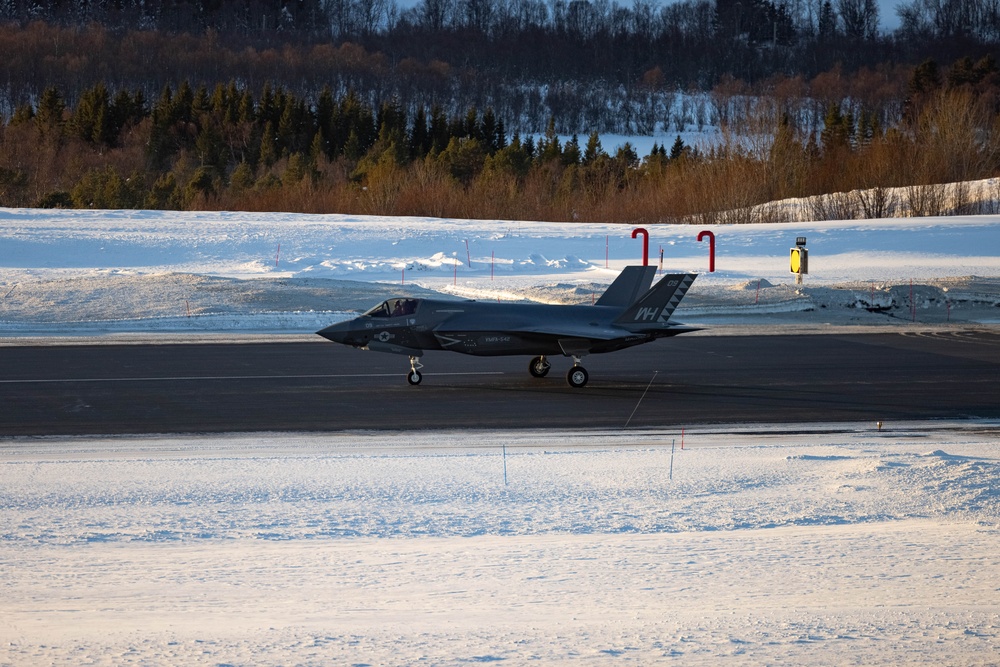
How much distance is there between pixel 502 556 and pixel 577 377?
32.0 ft

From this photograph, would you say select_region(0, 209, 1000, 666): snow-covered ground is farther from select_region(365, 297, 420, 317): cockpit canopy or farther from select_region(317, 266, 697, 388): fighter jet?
select_region(365, 297, 420, 317): cockpit canopy

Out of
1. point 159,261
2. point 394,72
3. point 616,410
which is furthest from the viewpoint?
point 394,72

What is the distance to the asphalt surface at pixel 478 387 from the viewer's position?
15734 millimetres

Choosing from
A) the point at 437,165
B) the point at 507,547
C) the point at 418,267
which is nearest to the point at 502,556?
the point at 507,547

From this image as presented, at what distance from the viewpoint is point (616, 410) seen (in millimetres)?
16438

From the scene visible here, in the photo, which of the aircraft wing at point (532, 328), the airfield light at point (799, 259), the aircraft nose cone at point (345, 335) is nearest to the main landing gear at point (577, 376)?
the aircraft wing at point (532, 328)

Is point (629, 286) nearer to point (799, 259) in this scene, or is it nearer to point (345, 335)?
point (345, 335)

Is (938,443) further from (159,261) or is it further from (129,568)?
(159,261)

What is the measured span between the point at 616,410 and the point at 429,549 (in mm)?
7853

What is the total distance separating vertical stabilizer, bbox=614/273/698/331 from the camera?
18.2 metres

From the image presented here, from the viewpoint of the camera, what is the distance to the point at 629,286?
19156 mm

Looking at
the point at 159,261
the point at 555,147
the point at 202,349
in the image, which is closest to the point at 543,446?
the point at 202,349

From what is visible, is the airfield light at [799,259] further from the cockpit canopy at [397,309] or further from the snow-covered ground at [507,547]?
the snow-covered ground at [507,547]

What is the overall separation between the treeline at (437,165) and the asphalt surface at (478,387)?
38112mm
